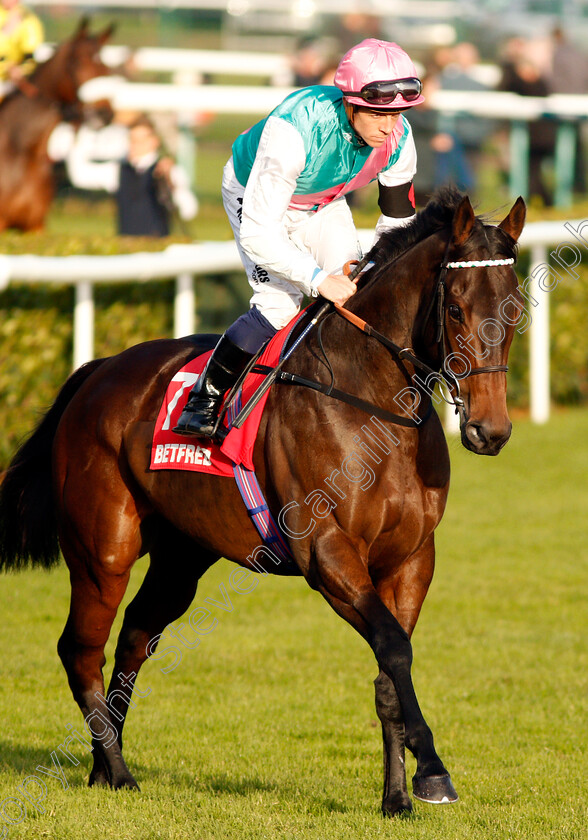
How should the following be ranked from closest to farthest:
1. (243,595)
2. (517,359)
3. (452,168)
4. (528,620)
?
1. (528,620)
2. (243,595)
3. (517,359)
4. (452,168)

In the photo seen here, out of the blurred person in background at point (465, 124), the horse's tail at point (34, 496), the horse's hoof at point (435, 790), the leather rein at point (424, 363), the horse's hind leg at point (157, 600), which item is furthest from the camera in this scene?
the blurred person in background at point (465, 124)

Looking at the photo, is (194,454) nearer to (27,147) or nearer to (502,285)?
(502,285)

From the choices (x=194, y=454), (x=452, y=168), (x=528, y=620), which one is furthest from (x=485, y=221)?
(x=452, y=168)

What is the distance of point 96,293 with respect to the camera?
793cm

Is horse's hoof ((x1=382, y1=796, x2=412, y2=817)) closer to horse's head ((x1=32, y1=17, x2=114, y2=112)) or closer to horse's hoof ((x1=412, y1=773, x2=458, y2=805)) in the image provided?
horse's hoof ((x1=412, y1=773, x2=458, y2=805))

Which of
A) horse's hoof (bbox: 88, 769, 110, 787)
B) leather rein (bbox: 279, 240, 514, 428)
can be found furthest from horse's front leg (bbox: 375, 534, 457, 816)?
horse's hoof (bbox: 88, 769, 110, 787)

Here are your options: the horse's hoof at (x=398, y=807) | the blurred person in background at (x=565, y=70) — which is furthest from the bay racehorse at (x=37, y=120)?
the horse's hoof at (x=398, y=807)

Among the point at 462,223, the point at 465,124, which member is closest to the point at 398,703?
the point at 462,223

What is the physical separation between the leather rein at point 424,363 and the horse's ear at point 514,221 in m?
0.15

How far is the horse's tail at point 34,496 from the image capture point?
454cm

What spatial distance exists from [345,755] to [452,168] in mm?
9758

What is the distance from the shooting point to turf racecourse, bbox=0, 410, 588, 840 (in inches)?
143

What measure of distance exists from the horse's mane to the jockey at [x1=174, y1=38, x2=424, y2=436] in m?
0.16

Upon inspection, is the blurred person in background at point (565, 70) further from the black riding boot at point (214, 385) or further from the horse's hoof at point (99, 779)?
the horse's hoof at point (99, 779)
